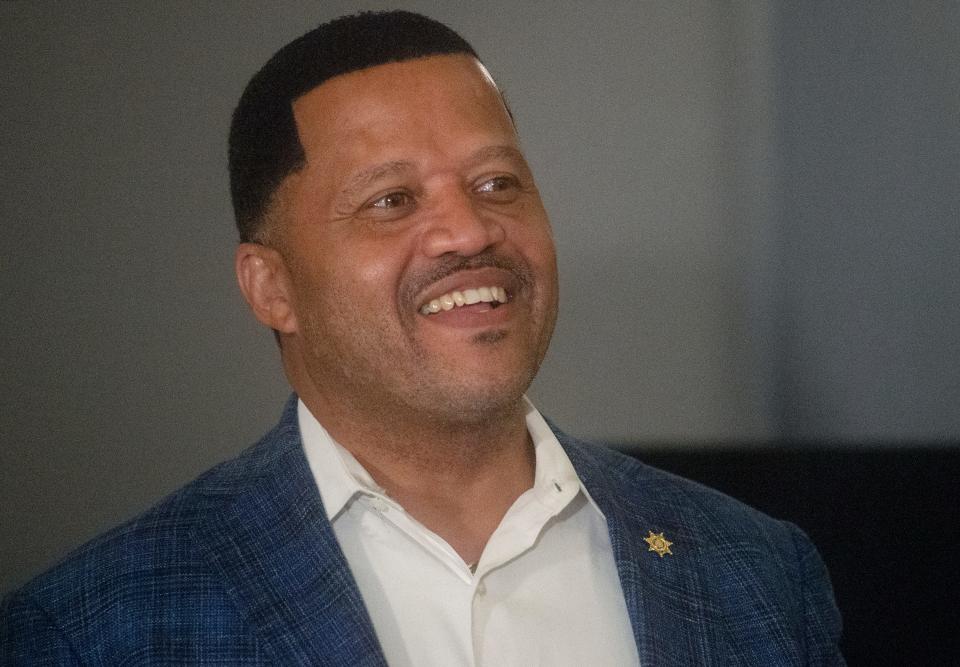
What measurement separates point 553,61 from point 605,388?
695 millimetres

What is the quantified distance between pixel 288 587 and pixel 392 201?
581mm

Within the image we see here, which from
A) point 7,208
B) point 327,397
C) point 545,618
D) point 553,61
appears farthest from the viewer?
point 553,61

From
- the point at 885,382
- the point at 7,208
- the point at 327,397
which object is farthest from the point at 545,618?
the point at 7,208

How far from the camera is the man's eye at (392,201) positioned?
6.55ft

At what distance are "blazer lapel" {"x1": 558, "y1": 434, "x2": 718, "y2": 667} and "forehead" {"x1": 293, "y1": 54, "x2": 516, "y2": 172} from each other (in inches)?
21.0

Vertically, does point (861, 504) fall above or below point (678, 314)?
below

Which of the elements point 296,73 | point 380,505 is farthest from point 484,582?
point 296,73

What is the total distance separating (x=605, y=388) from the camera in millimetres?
2863

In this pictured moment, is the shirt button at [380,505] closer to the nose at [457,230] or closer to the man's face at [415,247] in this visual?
the man's face at [415,247]

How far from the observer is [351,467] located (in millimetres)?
2018

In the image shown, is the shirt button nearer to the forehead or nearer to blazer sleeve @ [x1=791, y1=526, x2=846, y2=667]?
the forehead

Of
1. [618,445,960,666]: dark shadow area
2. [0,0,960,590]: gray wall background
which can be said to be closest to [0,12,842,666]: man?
[0,0,960,590]: gray wall background

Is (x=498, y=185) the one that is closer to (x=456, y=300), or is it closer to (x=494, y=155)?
(x=494, y=155)

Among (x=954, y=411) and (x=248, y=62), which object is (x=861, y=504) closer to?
(x=954, y=411)
